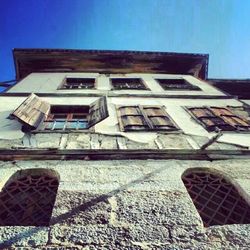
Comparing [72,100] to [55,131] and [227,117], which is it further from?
[227,117]

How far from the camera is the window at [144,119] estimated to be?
596cm

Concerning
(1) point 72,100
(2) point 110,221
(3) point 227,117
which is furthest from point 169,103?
(2) point 110,221

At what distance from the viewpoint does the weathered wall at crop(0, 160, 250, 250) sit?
2881mm

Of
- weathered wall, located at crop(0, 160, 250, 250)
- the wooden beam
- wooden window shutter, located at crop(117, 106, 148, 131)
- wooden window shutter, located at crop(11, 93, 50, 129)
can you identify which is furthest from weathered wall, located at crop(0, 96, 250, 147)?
weathered wall, located at crop(0, 160, 250, 250)

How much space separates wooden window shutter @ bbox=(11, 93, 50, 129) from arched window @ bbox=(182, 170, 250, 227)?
121 inches

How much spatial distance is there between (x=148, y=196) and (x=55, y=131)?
2651 millimetres

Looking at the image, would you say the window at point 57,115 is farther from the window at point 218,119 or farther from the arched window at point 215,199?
the arched window at point 215,199

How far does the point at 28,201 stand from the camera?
148 inches

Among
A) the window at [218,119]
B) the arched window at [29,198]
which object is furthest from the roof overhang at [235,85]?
the arched window at [29,198]

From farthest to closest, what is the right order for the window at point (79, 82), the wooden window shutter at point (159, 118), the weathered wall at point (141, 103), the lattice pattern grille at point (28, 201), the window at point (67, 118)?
the window at point (79, 82) → the window at point (67, 118) → the wooden window shutter at point (159, 118) → the weathered wall at point (141, 103) → the lattice pattern grille at point (28, 201)

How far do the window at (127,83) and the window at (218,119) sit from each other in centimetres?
271

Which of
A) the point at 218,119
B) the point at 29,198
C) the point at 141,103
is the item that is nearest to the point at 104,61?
the point at 141,103

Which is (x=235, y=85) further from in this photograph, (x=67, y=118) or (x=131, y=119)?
(x=67, y=118)

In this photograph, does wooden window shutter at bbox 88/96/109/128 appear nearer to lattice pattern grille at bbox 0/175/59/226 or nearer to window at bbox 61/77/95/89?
lattice pattern grille at bbox 0/175/59/226
